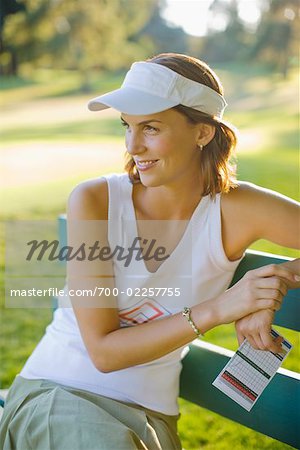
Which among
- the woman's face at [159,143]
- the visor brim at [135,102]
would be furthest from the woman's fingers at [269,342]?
the visor brim at [135,102]

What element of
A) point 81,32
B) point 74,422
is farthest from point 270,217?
point 81,32

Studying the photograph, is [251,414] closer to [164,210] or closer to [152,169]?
[164,210]

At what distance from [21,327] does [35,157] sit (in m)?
6.92

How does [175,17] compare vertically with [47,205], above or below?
above

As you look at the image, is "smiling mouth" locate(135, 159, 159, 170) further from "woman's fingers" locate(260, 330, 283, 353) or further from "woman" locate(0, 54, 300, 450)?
"woman's fingers" locate(260, 330, 283, 353)

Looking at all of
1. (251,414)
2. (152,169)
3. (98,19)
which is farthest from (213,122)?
(98,19)

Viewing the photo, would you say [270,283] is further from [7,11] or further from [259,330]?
[7,11]

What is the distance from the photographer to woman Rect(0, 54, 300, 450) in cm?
182

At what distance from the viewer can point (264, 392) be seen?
83.7 inches

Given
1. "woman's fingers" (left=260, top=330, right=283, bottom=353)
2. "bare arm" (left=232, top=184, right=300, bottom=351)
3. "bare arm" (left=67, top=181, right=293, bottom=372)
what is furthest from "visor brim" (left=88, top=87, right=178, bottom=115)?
"woman's fingers" (left=260, top=330, right=283, bottom=353)

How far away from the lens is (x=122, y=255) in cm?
201

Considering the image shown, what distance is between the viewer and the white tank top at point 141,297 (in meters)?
1.99

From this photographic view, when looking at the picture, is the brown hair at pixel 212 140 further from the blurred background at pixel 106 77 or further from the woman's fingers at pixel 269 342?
the blurred background at pixel 106 77

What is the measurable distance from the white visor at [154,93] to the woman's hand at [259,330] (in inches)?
23.1
